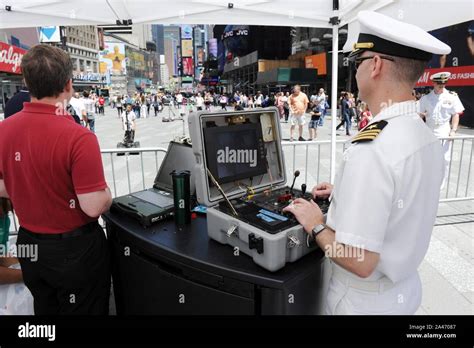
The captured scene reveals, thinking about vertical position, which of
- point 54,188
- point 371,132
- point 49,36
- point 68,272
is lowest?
point 68,272

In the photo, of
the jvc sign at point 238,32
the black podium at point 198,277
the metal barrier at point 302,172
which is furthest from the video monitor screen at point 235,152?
the jvc sign at point 238,32

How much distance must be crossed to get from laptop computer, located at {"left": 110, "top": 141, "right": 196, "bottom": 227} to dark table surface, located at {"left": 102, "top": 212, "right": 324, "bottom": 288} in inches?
2.4

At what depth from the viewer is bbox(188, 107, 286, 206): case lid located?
178 centimetres

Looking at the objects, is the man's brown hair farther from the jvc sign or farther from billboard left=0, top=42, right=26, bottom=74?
the jvc sign

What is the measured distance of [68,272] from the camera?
1833mm

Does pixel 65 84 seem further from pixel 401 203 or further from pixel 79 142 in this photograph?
pixel 401 203

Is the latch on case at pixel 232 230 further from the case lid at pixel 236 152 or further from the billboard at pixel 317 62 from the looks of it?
the billboard at pixel 317 62

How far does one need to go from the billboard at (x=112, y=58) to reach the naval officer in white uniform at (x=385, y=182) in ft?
361

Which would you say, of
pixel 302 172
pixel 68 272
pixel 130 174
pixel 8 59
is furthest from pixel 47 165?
pixel 8 59

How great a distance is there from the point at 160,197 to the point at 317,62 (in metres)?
28.3

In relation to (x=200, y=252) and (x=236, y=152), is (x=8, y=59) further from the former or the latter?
(x=200, y=252)

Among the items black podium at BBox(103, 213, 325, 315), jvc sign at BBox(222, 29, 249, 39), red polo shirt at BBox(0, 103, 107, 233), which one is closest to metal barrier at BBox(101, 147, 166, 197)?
black podium at BBox(103, 213, 325, 315)

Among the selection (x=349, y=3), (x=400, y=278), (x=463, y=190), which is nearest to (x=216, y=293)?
(x=400, y=278)

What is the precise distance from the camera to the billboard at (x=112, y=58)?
3964 inches
